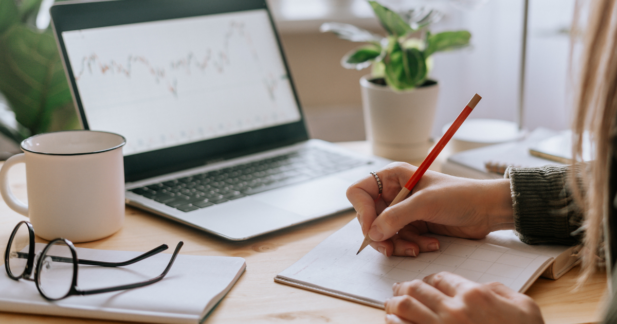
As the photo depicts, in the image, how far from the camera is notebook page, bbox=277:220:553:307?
0.50 m

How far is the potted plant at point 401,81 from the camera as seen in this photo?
924 millimetres

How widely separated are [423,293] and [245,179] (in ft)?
1.31

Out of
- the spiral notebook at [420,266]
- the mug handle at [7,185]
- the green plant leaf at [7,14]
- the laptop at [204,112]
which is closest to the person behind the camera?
the spiral notebook at [420,266]

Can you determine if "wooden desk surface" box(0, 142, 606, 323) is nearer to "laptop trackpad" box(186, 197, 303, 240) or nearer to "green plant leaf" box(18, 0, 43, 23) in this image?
"laptop trackpad" box(186, 197, 303, 240)

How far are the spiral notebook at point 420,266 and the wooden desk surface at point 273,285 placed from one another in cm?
1

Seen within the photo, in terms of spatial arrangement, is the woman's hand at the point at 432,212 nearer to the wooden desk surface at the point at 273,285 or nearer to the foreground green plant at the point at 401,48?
the wooden desk surface at the point at 273,285

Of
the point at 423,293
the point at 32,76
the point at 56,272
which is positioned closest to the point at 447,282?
the point at 423,293

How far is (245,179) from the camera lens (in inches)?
31.4

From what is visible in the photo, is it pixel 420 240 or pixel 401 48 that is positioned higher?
pixel 401 48

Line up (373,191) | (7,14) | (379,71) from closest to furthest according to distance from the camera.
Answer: (373,191), (379,71), (7,14)

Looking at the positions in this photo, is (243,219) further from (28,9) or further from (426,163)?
(28,9)

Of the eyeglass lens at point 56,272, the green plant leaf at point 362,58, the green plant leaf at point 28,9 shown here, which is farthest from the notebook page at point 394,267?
the green plant leaf at point 28,9

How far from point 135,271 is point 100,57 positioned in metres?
0.40

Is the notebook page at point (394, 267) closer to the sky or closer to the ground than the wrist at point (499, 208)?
closer to the ground
